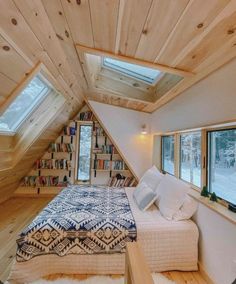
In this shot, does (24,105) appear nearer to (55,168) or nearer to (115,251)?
(55,168)

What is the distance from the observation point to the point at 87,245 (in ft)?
6.63

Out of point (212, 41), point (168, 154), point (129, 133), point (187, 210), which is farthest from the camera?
point (129, 133)

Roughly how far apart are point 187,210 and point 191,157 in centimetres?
80

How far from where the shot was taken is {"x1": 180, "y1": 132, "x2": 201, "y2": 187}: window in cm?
261

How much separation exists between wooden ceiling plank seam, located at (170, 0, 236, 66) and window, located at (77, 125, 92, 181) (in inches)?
134

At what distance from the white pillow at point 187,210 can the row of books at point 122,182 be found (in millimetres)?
2383

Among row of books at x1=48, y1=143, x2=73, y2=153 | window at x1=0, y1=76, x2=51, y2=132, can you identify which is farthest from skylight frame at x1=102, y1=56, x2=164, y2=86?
row of books at x1=48, y1=143, x2=73, y2=153

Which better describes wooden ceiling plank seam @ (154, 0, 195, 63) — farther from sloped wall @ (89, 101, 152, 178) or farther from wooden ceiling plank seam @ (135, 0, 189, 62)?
sloped wall @ (89, 101, 152, 178)

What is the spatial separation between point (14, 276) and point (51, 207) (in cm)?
80

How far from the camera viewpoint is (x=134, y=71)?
3.19m

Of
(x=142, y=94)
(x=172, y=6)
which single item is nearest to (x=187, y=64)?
(x=172, y=6)

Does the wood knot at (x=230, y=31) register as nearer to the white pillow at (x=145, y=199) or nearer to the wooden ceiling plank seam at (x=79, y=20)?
the wooden ceiling plank seam at (x=79, y=20)

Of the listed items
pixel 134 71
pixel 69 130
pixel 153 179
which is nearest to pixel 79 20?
pixel 134 71

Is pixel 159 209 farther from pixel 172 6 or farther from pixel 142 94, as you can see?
pixel 172 6
